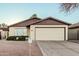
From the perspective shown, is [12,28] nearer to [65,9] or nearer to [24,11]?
[24,11]

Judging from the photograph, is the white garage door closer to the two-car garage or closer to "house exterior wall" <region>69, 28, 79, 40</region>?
the two-car garage

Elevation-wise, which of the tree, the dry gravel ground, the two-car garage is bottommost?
the dry gravel ground

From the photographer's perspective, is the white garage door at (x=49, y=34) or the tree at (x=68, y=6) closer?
the tree at (x=68, y=6)

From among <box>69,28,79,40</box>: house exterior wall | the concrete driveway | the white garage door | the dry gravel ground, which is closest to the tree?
the concrete driveway

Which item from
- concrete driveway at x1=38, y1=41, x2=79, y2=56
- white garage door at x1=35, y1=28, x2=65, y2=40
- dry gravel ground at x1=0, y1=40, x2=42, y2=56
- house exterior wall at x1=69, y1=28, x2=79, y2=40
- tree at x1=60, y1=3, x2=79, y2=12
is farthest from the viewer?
house exterior wall at x1=69, y1=28, x2=79, y2=40

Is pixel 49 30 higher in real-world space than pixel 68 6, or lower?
lower

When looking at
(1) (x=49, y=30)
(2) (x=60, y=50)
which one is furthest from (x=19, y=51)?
(1) (x=49, y=30)

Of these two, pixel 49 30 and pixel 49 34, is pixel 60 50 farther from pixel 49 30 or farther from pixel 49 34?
pixel 49 30

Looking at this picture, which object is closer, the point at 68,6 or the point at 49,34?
the point at 68,6

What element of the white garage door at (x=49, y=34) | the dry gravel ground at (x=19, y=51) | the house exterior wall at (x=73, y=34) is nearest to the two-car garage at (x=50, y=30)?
the white garage door at (x=49, y=34)

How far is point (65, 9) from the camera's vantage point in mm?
16469

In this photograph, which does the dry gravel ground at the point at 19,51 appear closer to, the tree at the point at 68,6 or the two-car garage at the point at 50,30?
the tree at the point at 68,6

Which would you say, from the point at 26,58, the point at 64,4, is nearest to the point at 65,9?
the point at 64,4

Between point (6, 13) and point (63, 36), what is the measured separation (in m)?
11.5
